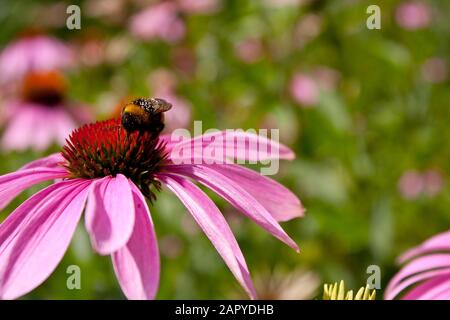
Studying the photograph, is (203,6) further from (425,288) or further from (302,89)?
(425,288)

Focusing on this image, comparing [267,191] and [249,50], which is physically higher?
[249,50]

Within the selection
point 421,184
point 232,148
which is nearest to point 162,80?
point 421,184

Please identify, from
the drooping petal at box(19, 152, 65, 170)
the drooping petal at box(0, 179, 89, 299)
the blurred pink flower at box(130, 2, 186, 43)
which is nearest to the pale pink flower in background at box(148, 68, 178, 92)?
the blurred pink flower at box(130, 2, 186, 43)

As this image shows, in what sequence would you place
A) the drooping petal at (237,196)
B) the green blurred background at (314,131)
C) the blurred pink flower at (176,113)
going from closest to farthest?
the drooping petal at (237,196), the green blurred background at (314,131), the blurred pink flower at (176,113)

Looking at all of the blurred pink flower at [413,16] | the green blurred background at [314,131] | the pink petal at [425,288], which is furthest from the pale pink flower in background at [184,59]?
the pink petal at [425,288]

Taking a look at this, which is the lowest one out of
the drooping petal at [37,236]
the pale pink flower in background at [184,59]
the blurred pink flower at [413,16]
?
the drooping petal at [37,236]

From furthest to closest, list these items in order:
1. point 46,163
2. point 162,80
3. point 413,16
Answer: point 413,16 → point 162,80 → point 46,163

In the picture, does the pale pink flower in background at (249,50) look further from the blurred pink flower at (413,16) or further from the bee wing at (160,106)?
the bee wing at (160,106)
